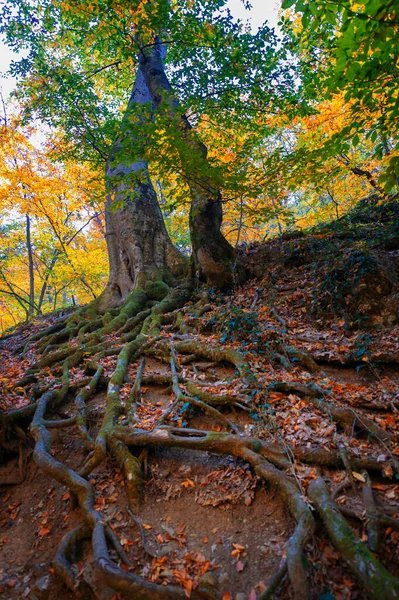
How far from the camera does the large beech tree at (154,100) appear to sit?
6.11 meters

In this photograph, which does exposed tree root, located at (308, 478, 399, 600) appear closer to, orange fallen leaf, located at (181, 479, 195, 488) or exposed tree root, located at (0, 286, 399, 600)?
exposed tree root, located at (0, 286, 399, 600)

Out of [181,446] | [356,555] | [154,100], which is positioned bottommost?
[356,555]

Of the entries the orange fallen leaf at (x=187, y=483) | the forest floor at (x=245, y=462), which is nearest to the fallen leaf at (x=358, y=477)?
the forest floor at (x=245, y=462)

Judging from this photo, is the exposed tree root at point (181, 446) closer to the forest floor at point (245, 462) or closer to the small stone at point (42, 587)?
the forest floor at point (245, 462)

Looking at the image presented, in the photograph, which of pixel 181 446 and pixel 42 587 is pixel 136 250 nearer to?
pixel 181 446

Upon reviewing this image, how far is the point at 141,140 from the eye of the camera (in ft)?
17.1

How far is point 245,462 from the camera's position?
10.2 ft

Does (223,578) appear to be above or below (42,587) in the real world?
below

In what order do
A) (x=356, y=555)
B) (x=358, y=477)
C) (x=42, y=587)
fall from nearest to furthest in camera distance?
(x=356, y=555) < (x=42, y=587) < (x=358, y=477)

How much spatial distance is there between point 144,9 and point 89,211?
1429cm

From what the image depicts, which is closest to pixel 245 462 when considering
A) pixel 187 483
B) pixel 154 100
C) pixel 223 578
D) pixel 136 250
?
pixel 187 483

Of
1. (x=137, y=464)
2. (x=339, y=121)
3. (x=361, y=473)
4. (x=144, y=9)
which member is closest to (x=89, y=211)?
(x=144, y=9)

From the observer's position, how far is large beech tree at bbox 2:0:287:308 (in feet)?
20.1

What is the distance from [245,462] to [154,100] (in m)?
10.0
